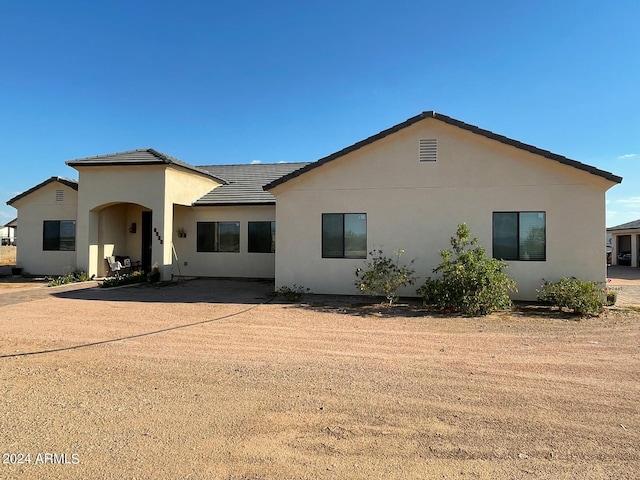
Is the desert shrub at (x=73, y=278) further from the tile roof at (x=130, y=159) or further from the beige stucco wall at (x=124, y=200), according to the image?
the tile roof at (x=130, y=159)

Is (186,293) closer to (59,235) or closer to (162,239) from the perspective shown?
(162,239)

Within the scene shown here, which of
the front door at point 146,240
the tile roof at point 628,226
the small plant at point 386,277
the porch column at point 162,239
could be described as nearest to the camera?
the small plant at point 386,277

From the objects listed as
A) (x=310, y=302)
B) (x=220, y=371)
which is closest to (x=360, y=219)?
(x=310, y=302)

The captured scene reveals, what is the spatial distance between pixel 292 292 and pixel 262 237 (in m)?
4.95

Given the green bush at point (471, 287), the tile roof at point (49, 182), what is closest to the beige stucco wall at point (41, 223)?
the tile roof at point (49, 182)

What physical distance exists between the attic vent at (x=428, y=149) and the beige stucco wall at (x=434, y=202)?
0.42 feet

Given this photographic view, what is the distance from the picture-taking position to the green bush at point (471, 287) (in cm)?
971

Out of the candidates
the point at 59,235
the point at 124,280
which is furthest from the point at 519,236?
the point at 59,235

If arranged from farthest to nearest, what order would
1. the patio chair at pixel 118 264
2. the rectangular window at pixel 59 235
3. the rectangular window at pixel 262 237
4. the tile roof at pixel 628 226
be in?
the tile roof at pixel 628 226
the rectangular window at pixel 59 235
the rectangular window at pixel 262 237
the patio chair at pixel 118 264

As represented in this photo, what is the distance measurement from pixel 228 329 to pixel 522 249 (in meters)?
8.48

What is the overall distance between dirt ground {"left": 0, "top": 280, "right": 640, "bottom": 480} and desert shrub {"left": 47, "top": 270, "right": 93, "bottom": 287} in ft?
23.5

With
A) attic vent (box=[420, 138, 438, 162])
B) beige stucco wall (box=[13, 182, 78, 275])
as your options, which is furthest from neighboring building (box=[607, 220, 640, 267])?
beige stucco wall (box=[13, 182, 78, 275])

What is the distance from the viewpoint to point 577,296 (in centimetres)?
966

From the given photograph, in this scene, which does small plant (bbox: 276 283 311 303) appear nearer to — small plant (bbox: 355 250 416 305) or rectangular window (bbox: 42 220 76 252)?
small plant (bbox: 355 250 416 305)
